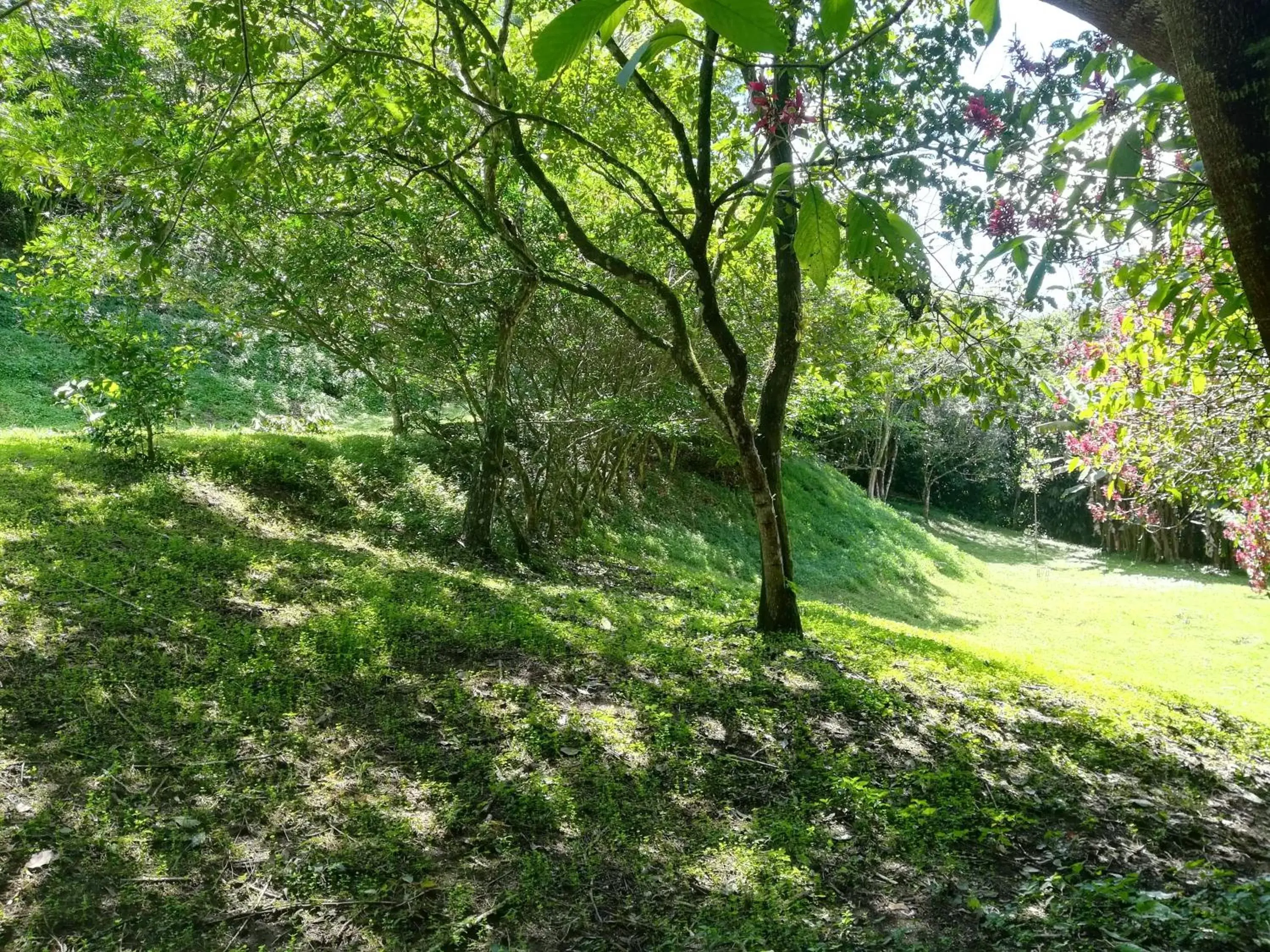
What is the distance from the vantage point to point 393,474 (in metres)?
9.06

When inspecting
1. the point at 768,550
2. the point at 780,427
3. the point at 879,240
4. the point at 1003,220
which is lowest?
the point at 768,550

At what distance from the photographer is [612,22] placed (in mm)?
689

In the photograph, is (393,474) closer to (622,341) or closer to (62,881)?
(622,341)

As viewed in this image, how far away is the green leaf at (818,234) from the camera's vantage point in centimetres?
98

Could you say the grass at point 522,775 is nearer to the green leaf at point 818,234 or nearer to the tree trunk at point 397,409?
the tree trunk at point 397,409

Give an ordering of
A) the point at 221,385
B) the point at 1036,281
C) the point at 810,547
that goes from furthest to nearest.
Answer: the point at 810,547 < the point at 221,385 < the point at 1036,281

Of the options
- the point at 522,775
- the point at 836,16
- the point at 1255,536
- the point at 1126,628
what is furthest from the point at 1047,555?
the point at 836,16

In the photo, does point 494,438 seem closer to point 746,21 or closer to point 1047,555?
point 746,21

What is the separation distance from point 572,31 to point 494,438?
7.04 meters

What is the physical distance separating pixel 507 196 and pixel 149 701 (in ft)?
17.0

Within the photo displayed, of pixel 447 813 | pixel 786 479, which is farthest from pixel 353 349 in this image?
pixel 786 479

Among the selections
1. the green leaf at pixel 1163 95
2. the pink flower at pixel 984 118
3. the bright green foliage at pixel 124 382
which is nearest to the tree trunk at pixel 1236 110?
the green leaf at pixel 1163 95

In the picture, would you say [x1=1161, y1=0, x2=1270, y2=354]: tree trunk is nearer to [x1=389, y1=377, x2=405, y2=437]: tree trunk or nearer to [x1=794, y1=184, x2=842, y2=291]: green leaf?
[x1=794, y1=184, x2=842, y2=291]: green leaf

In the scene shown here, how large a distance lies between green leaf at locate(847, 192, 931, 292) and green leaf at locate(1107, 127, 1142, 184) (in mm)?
608
